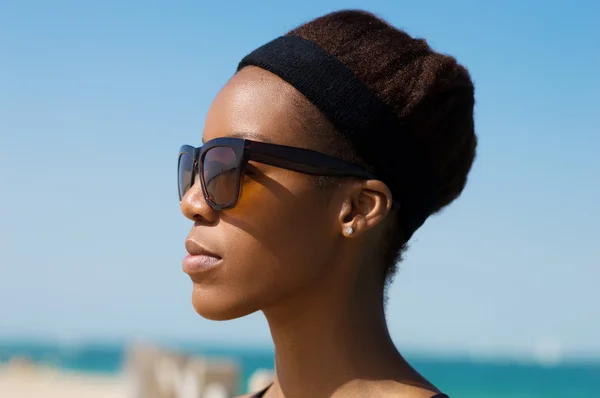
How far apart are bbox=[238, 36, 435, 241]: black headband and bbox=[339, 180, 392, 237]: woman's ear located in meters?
0.05

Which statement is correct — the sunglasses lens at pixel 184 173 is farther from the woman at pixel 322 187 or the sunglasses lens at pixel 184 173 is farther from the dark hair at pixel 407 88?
the dark hair at pixel 407 88

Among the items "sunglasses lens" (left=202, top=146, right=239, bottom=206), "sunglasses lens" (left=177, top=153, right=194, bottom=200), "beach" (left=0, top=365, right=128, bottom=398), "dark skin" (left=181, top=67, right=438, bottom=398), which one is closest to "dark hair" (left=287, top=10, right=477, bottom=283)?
"dark skin" (left=181, top=67, right=438, bottom=398)

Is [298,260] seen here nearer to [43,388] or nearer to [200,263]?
[200,263]

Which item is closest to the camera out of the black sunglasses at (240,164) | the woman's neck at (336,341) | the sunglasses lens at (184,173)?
the black sunglasses at (240,164)

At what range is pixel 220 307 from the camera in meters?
2.93

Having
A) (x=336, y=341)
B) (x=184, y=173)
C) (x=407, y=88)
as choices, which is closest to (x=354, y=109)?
(x=407, y=88)

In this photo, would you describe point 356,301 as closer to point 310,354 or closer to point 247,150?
point 310,354

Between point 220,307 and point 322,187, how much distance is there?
52 cm

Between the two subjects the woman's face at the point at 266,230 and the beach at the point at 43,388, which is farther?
the beach at the point at 43,388

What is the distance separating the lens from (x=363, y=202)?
3.01 m

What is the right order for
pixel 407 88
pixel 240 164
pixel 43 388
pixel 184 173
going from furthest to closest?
pixel 43 388
pixel 184 173
pixel 407 88
pixel 240 164

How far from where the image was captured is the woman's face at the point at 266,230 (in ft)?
9.50

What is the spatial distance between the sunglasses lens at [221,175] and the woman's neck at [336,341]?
0.42m

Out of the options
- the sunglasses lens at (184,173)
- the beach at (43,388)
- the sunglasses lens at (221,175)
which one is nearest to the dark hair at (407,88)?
the sunglasses lens at (221,175)
